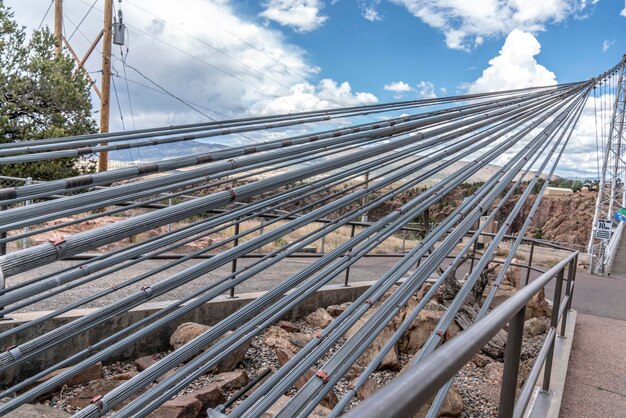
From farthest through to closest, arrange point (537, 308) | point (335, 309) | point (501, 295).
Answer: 1. point (537, 308)
2. point (501, 295)
3. point (335, 309)

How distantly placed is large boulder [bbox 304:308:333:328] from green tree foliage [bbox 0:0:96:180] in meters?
7.75

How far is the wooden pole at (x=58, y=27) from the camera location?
10.7 meters

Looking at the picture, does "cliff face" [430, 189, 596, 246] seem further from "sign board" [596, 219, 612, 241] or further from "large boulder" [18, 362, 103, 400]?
"large boulder" [18, 362, 103, 400]

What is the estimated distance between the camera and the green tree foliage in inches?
373

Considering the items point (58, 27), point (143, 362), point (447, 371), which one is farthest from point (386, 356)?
point (58, 27)

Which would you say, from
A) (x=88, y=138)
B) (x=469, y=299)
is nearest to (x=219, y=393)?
(x=88, y=138)

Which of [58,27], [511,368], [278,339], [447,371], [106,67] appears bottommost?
[278,339]

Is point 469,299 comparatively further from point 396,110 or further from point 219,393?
point 219,393

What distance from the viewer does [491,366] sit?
2.67 meters

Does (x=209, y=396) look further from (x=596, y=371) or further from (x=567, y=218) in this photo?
(x=567, y=218)

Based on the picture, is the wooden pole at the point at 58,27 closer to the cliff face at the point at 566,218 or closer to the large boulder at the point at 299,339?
the large boulder at the point at 299,339

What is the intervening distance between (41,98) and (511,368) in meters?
11.5

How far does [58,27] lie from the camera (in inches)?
429

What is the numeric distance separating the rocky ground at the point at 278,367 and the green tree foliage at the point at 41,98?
315 inches
